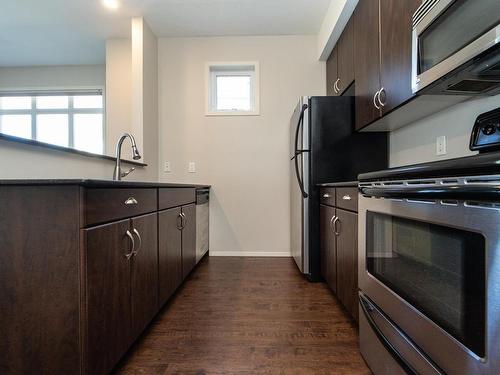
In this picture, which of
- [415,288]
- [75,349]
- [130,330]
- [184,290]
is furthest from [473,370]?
[184,290]

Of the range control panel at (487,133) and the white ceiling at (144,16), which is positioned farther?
the white ceiling at (144,16)

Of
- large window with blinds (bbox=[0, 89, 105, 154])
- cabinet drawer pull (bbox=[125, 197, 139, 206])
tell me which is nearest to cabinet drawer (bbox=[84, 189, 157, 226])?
cabinet drawer pull (bbox=[125, 197, 139, 206])

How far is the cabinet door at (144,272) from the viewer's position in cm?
129

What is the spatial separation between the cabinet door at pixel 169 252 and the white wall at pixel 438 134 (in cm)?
176

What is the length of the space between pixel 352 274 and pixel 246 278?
1144 mm

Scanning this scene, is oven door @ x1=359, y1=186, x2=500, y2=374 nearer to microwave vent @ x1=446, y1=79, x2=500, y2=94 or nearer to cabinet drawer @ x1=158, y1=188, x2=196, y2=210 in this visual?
microwave vent @ x1=446, y1=79, x2=500, y2=94

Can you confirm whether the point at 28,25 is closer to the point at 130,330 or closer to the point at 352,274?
the point at 130,330

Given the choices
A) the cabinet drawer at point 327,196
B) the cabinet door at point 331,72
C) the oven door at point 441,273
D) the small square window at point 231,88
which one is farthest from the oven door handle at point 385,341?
the small square window at point 231,88

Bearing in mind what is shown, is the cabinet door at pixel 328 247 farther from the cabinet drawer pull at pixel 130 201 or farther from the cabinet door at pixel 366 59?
the cabinet drawer pull at pixel 130 201

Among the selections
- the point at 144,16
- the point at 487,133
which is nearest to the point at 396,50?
the point at 487,133

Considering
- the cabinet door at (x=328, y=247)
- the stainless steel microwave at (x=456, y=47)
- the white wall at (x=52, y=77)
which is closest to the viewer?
the stainless steel microwave at (x=456, y=47)

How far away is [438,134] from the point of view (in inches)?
66.6

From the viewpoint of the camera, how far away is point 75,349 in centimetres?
90

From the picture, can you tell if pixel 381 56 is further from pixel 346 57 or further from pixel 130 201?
pixel 130 201
